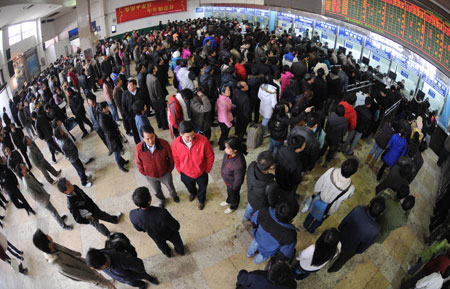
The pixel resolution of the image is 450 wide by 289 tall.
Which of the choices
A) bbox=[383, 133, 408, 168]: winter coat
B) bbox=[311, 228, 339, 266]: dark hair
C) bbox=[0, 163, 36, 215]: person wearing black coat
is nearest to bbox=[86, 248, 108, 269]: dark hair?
bbox=[311, 228, 339, 266]: dark hair

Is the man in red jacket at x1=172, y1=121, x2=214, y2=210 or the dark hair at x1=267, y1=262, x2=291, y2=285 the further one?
the man in red jacket at x1=172, y1=121, x2=214, y2=210

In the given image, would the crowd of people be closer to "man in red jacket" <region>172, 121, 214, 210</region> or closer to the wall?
"man in red jacket" <region>172, 121, 214, 210</region>

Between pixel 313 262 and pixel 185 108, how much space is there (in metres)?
3.47

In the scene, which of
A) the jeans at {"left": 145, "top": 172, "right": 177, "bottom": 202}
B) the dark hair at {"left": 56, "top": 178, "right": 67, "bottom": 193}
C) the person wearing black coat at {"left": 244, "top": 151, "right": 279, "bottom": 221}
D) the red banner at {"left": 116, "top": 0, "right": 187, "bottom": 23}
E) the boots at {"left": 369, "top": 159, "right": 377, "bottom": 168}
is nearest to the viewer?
the person wearing black coat at {"left": 244, "top": 151, "right": 279, "bottom": 221}

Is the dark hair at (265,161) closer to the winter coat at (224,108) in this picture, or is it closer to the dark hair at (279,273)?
the dark hair at (279,273)

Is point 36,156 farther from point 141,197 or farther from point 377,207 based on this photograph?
point 377,207

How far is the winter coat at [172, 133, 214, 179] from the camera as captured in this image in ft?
11.9

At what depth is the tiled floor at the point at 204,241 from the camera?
3.58 m

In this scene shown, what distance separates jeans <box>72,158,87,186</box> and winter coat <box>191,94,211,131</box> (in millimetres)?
2354

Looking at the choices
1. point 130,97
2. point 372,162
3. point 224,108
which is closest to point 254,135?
point 224,108

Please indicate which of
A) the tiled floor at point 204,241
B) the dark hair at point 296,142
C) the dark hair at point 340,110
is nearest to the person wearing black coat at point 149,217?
the tiled floor at point 204,241

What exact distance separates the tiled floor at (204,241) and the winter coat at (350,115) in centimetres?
107

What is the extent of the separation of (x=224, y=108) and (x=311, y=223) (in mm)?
2598

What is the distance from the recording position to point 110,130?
481 cm
